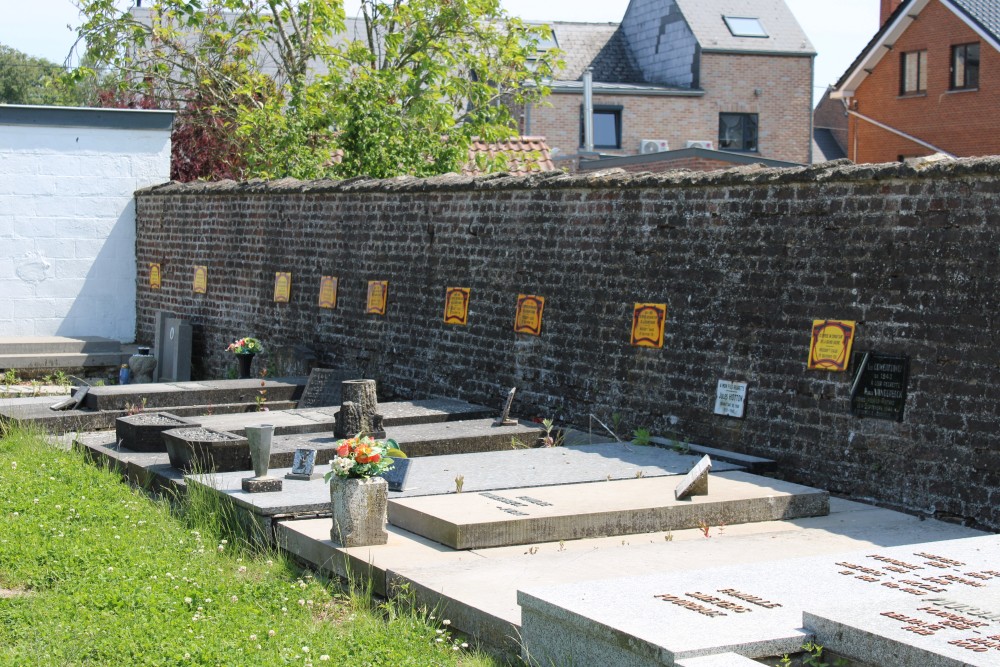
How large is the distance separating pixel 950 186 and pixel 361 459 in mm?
4042

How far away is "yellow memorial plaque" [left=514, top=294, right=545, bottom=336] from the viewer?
1099 centimetres

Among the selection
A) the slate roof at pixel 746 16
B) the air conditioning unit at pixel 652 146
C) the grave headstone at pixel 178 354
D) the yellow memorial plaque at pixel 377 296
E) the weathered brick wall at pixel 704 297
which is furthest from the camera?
the slate roof at pixel 746 16

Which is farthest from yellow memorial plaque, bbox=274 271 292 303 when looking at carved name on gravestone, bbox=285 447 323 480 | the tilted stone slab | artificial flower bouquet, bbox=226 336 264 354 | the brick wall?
the brick wall

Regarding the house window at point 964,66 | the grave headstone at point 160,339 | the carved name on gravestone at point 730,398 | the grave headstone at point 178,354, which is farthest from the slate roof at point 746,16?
the carved name on gravestone at point 730,398

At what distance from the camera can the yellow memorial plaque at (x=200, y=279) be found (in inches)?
657

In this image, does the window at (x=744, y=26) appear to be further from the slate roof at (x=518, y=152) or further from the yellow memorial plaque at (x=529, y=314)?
the yellow memorial plaque at (x=529, y=314)

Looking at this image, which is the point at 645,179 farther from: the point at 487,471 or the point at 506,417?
the point at 487,471

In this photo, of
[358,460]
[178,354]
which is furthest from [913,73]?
[358,460]

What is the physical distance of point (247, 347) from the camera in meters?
14.5

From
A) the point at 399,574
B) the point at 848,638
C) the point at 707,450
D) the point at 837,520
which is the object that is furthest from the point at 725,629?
the point at 707,450

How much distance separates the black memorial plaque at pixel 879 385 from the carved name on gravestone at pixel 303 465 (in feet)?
12.1

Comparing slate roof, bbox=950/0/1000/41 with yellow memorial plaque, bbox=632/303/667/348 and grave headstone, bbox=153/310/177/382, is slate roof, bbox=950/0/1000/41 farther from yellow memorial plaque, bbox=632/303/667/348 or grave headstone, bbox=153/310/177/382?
yellow memorial plaque, bbox=632/303/667/348

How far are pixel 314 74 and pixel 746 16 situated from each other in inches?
954

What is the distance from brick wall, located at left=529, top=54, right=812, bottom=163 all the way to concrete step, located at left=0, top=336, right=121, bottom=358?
23.8 meters
